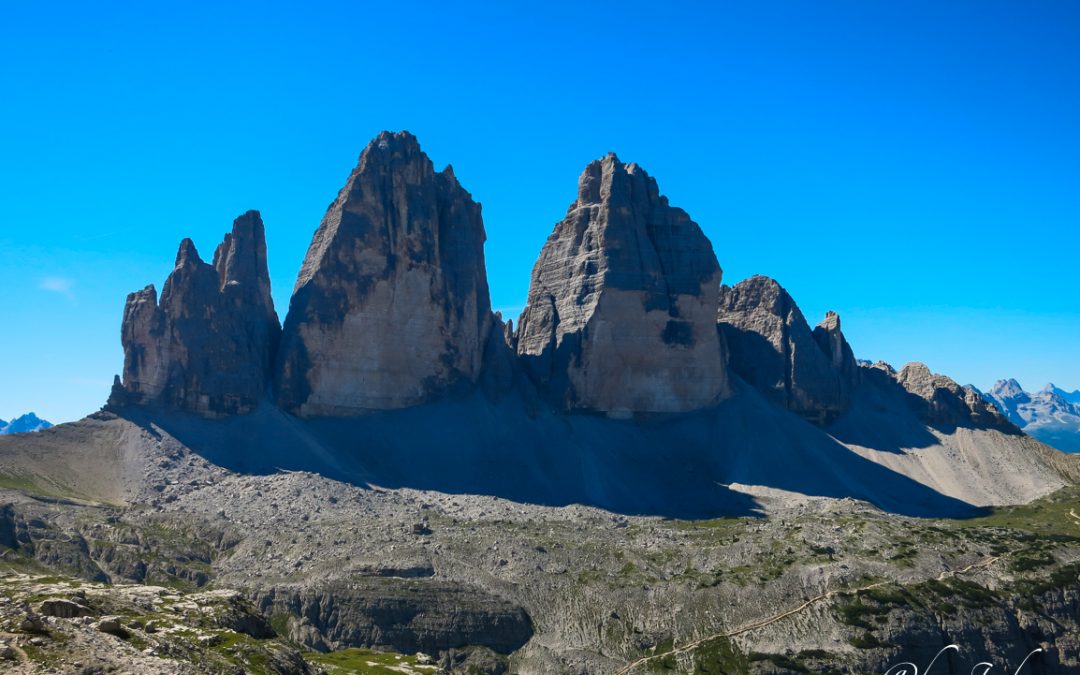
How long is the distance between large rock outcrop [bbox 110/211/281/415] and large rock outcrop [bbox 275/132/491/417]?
5939 millimetres

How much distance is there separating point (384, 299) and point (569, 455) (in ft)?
121

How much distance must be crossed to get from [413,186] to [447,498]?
174 feet

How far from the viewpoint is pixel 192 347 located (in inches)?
6531

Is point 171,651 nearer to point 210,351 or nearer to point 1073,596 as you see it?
point 1073,596

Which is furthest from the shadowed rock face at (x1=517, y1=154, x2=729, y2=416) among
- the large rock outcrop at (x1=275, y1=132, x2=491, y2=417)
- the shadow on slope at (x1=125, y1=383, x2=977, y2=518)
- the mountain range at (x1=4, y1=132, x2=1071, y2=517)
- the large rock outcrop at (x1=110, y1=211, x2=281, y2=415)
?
the large rock outcrop at (x1=110, y1=211, x2=281, y2=415)

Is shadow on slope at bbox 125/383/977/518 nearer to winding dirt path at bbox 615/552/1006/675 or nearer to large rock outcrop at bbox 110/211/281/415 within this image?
large rock outcrop at bbox 110/211/281/415

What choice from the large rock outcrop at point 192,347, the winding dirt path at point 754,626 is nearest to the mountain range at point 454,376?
the large rock outcrop at point 192,347

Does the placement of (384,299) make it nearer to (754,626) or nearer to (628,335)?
(628,335)

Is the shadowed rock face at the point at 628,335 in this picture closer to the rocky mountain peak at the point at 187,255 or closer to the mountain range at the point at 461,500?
the mountain range at the point at 461,500

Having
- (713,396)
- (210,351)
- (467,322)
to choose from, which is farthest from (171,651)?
(713,396)

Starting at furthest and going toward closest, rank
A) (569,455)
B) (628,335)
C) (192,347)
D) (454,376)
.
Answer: (628,335)
(454,376)
(569,455)
(192,347)

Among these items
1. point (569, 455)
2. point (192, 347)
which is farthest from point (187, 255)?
point (569, 455)

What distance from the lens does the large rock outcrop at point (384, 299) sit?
172 meters

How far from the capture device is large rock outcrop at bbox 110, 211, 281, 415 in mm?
164250
